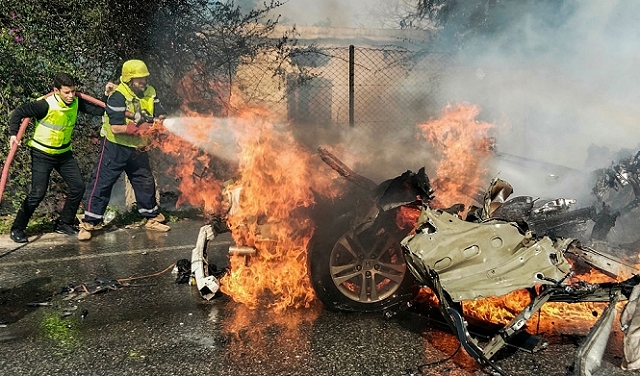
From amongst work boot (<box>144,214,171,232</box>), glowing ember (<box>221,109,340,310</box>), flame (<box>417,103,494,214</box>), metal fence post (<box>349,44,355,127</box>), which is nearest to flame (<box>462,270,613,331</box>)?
flame (<box>417,103,494,214</box>)

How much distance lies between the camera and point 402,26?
11.6 meters

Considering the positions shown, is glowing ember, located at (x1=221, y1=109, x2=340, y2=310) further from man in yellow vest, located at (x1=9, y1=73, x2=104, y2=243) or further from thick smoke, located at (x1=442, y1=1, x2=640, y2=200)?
thick smoke, located at (x1=442, y1=1, x2=640, y2=200)

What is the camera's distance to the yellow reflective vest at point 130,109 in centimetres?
665

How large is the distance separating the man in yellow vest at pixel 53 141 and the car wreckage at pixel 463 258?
2901 mm

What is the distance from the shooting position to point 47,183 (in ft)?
21.7

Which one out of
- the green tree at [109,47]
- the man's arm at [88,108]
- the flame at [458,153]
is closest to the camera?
the flame at [458,153]

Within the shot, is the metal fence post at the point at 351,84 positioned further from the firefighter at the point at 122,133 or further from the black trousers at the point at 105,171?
the black trousers at the point at 105,171

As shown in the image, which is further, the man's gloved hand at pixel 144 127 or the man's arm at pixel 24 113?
the man's gloved hand at pixel 144 127

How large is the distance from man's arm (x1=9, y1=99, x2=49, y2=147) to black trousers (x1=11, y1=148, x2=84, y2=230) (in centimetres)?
32

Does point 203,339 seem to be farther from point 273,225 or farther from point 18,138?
point 18,138

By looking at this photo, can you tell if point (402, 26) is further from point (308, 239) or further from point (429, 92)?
point (308, 239)

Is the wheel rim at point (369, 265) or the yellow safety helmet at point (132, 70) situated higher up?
the yellow safety helmet at point (132, 70)

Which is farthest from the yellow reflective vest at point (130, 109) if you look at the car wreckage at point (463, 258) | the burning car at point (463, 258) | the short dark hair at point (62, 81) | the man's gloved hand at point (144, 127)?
the burning car at point (463, 258)

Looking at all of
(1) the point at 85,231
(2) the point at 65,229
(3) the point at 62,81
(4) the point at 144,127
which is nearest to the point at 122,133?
(4) the point at 144,127
